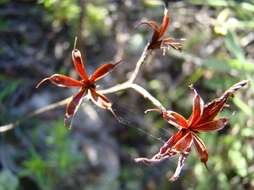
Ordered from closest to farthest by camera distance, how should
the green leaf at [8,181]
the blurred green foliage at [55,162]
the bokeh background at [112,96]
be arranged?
1. the green leaf at [8,181]
2. the blurred green foliage at [55,162]
3. the bokeh background at [112,96]

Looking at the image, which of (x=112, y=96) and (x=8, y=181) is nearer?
(x=8, y=181)

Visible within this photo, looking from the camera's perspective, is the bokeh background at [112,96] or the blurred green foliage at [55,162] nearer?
the blurred green foliage at [55,162]

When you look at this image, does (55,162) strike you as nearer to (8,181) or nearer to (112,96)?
(8,181)

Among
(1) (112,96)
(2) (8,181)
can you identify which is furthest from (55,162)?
(1) (112,96)

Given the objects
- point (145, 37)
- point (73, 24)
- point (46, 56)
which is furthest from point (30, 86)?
point (145, 37)

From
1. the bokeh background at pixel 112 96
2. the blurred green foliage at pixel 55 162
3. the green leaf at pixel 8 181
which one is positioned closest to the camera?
the green leaf at pixel 8 181

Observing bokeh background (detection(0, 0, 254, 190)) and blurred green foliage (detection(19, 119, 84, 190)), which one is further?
bokeh background (detection(0, 0, 254, 190))

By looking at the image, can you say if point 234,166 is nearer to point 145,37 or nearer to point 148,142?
point 148,142

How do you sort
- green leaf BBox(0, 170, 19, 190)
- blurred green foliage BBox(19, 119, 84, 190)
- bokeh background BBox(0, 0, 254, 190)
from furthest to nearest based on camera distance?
bokeh background BBox(0, 0, 254, 190) → blurred green foliage BBox(19, 119, 84, 190) → green leaf BBox(0, 170, 19, 190)
